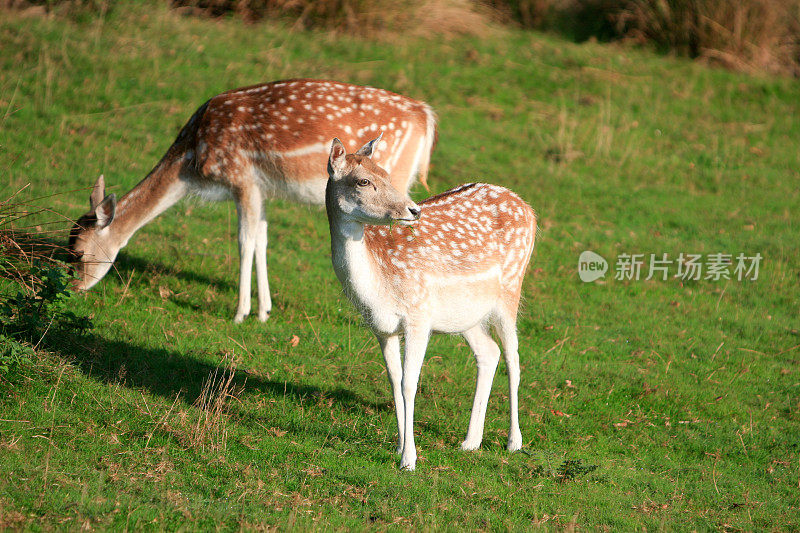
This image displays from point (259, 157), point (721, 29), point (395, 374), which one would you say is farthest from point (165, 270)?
point (721, 29)

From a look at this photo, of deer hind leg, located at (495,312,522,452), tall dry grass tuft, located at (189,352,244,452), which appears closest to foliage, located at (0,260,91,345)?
tall dry grass tuft, located at (189,352,244,452)

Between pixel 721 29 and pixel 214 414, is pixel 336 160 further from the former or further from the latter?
pixel 721 29

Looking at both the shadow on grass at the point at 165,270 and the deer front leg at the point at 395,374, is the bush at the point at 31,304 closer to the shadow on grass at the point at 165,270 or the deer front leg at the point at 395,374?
the shadow on grass at the point at 165,270

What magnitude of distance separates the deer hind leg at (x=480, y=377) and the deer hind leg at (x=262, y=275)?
2.67 m

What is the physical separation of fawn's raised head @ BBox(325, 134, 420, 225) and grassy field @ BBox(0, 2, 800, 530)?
1.77 meters

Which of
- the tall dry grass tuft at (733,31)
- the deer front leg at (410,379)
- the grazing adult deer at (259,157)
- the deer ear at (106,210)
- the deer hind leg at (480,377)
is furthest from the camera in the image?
the tall dry grass tuft at (733,31)

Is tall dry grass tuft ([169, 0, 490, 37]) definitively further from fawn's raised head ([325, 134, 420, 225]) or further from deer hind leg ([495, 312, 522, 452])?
fawn's raised head ([325, 134, 420, 225])

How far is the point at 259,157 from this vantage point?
8789 mm

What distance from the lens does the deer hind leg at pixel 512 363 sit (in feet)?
22.2

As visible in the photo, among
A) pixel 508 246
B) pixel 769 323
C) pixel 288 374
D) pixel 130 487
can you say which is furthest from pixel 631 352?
pixel 130 487

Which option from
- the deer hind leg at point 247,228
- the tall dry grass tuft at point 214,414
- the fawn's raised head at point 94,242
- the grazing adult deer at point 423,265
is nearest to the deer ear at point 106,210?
the fawn's raised head at point 94,242

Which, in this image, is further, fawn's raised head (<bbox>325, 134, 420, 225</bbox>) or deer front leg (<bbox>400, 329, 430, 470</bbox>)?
deer front leg (<bbox>400, 329, 430, 470</bbox>)

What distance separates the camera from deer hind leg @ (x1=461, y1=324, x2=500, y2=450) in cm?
672

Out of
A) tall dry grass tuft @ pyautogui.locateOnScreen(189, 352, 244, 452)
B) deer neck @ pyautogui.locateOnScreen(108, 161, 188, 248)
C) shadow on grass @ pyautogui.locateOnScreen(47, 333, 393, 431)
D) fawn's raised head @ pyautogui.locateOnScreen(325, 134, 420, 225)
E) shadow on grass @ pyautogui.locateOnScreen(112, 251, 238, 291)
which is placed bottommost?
shadow on grass @ pyautogui.locateOnScreen(112, 251, 238, 291)
